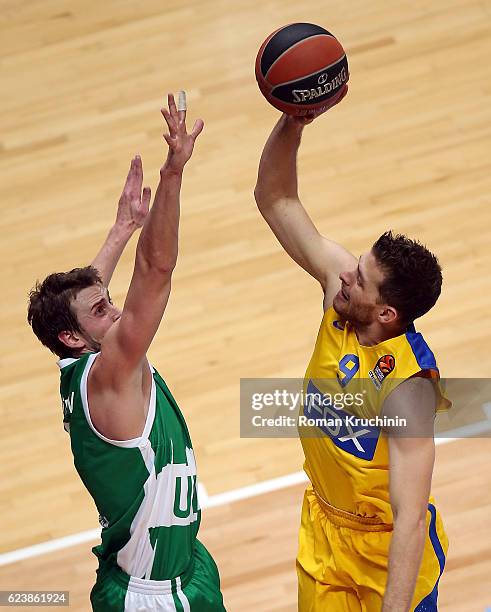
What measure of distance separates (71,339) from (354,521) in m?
1.20

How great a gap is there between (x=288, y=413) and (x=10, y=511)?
1.51 metres

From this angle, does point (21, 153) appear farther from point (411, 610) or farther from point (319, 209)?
point (411, 610)

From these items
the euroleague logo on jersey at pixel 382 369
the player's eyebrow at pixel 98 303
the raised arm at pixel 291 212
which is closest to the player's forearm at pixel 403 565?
the euroleague logo on jersey at pixel 382 369

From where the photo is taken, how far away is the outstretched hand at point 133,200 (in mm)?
4207

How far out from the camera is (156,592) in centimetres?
403

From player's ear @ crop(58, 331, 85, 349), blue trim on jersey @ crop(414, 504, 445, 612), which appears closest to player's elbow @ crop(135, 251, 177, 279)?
player's ear @ crop(58, 331, 85, 349)

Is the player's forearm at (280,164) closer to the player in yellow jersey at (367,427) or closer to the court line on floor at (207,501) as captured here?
the player in yellow jersey at (367,427)

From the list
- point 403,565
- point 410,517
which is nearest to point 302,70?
point 410,517

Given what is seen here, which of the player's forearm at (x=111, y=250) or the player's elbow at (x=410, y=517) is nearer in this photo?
the player's elbow at (x=410, y=517)

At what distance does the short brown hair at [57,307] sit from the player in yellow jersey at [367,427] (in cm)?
75

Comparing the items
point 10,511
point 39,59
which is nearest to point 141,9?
point 39,59

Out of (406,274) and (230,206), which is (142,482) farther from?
(230,206)

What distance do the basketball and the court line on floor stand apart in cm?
207

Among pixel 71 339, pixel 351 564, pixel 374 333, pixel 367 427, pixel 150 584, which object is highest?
pixel 71 339
